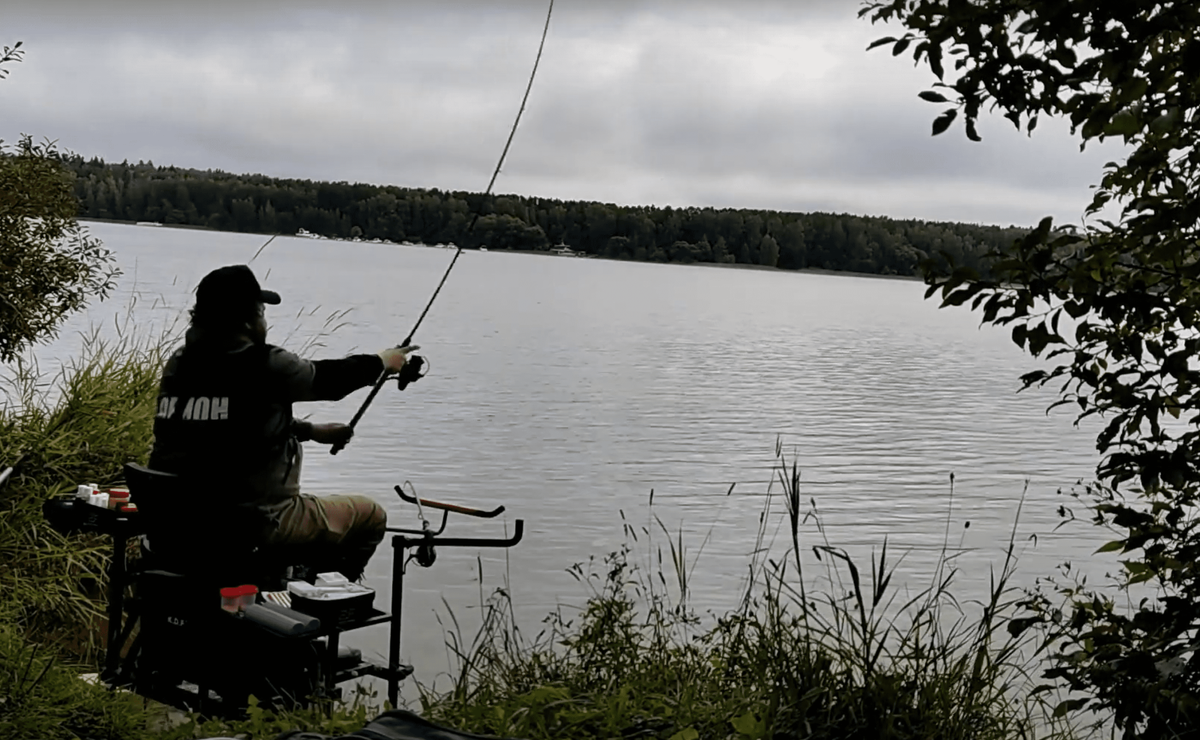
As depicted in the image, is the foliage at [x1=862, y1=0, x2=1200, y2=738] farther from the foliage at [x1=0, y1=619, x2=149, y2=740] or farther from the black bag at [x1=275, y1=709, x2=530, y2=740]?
the foliage at [x1=0, y1=619, x2=149, y2=740]

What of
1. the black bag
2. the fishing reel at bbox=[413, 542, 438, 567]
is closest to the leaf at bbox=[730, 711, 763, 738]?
the black bag

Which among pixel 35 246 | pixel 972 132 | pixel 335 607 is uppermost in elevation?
pixel 972 132

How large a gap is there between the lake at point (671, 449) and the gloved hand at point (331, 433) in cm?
168

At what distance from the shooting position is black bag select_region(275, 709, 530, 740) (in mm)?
2273

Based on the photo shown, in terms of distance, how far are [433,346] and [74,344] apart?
10088mm

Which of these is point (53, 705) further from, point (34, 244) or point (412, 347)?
point (34, 244)

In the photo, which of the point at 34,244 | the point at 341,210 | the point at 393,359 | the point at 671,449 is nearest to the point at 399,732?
the point at 393,359

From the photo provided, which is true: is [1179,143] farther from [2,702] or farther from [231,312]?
[2,702]

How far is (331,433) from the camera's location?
13.7 feet

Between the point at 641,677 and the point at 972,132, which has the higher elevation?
the point at 972,132

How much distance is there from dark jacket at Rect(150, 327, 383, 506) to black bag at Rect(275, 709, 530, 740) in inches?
59.2

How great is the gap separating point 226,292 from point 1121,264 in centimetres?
→ 249

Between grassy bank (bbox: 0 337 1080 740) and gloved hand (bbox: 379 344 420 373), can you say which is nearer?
grassy bank (bbox: 0 337 1080 740)

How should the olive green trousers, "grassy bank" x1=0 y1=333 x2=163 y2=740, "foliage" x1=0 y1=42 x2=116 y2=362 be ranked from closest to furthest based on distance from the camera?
"grassy bank" x1=0 y1=333 x2=163 y2=740, the olive green trousers, "foliage" x1=0 y1=42 x2=116 y2=362
